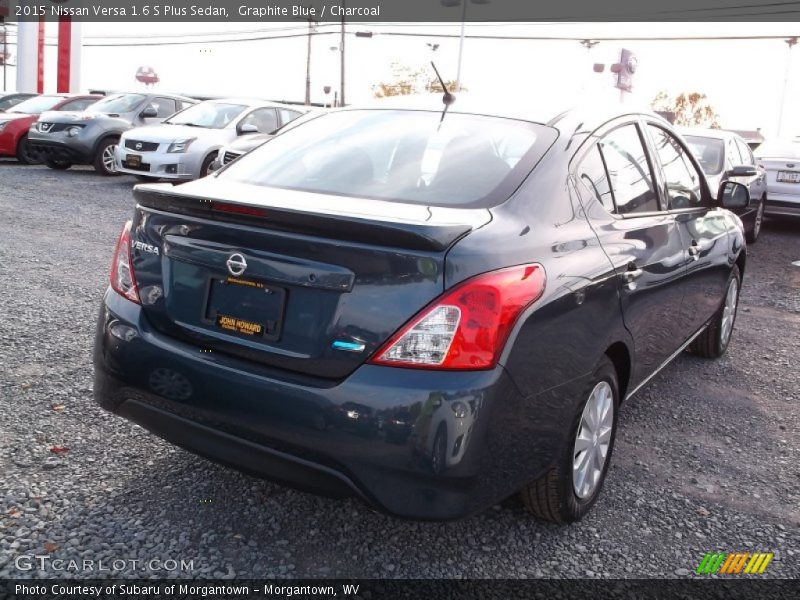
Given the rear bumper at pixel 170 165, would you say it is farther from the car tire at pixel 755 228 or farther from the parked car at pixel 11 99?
the car tire at pixel 755 228

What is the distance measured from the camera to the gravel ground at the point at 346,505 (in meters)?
2.67

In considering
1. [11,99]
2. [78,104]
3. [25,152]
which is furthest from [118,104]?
[11,99]

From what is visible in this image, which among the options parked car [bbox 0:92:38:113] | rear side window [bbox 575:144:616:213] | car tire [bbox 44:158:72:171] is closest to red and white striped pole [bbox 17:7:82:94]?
parked car [bbox 0:92:38:113]

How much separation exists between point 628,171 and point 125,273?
2203 millimetres

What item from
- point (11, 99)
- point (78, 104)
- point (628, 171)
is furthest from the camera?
point (11, 99)

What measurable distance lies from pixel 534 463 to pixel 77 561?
1.52m

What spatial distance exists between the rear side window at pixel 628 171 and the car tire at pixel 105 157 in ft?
42.6

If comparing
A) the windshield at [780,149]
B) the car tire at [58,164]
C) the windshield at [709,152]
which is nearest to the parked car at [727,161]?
the windshield at [709,152]

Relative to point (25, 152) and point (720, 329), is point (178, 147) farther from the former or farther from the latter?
point (720, 329)

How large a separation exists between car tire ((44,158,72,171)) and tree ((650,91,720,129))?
195 ft

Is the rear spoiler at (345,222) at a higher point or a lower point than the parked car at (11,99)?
lower

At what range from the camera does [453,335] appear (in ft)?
7.48

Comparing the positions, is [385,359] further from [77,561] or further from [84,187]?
[84,187]
